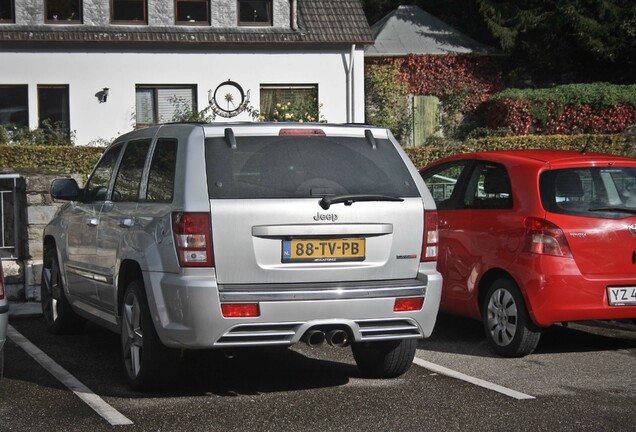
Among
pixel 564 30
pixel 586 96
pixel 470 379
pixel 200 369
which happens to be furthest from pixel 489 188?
pixel 564 30

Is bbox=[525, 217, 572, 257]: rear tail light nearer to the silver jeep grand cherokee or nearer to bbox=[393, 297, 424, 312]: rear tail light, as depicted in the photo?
the silver jeep grand cherokee

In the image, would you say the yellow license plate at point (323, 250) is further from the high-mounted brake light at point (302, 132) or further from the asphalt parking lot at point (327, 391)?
the asphalt parking lot at point (327, 391)

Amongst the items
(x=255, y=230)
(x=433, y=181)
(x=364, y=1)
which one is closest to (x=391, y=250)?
(x=255, y=230)

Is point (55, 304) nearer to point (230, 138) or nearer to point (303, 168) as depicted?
point (230, 138)

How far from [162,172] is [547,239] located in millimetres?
3032

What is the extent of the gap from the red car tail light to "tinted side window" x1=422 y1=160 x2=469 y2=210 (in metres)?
3.41

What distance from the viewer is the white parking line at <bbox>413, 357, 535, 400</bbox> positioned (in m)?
7.41

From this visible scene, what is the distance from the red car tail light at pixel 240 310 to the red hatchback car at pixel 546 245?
2.65 m

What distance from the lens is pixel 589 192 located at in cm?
880

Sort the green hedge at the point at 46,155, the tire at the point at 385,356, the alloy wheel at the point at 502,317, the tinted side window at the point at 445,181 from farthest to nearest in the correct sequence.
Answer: the green hedge at the point at 46,155 → the tinted side window at the point at 445,181 → the alloy wheel at the point at 502,317 → the tire at the point at 385,356

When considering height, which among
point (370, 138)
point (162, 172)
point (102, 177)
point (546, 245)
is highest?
point (370, 138)

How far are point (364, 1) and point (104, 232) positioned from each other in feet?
114

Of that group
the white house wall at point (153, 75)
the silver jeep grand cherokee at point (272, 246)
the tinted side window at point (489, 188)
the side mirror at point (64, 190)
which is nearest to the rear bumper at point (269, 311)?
the silver jeep grand cherokee at point (272, 246)

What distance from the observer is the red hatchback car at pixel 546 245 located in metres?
8.54
